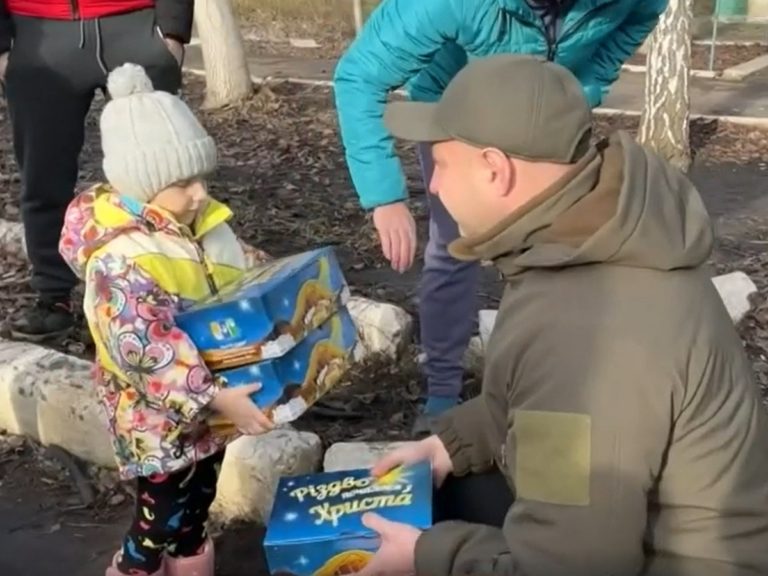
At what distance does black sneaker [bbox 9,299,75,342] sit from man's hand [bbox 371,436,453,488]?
238cm

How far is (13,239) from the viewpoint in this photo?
610 cm

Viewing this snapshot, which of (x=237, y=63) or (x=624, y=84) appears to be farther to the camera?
(x=624, y=84)

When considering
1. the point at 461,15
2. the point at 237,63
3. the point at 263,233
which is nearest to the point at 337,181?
the point at 263,233

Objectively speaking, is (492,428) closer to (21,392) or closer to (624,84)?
(21,392)

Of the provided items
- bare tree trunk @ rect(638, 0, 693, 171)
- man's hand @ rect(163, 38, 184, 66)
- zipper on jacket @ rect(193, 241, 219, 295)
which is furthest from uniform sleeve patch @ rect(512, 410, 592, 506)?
bare tree trunk @ rect(638, 0, 693, 171)

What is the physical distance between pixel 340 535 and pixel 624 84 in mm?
9483

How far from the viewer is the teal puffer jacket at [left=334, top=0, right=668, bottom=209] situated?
3.30 meters

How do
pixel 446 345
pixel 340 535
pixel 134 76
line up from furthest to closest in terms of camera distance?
1. pixel 446 345
2. pixel 134 76
3. pixel 340 535

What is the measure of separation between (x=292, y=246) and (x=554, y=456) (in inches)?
168

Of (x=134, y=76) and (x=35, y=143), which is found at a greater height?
(x=134, y=76)

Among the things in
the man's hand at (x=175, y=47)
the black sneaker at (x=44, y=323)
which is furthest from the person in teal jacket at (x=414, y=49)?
the black sneaker at (x=44, y=323)

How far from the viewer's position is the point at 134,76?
2.99m

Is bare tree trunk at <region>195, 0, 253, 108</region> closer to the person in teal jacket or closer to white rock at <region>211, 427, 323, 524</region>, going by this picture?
the person in teal jacket

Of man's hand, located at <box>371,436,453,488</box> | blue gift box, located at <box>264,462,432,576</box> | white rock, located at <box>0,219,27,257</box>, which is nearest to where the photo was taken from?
blue gift box, located at <box>264,462,432,576</box>
